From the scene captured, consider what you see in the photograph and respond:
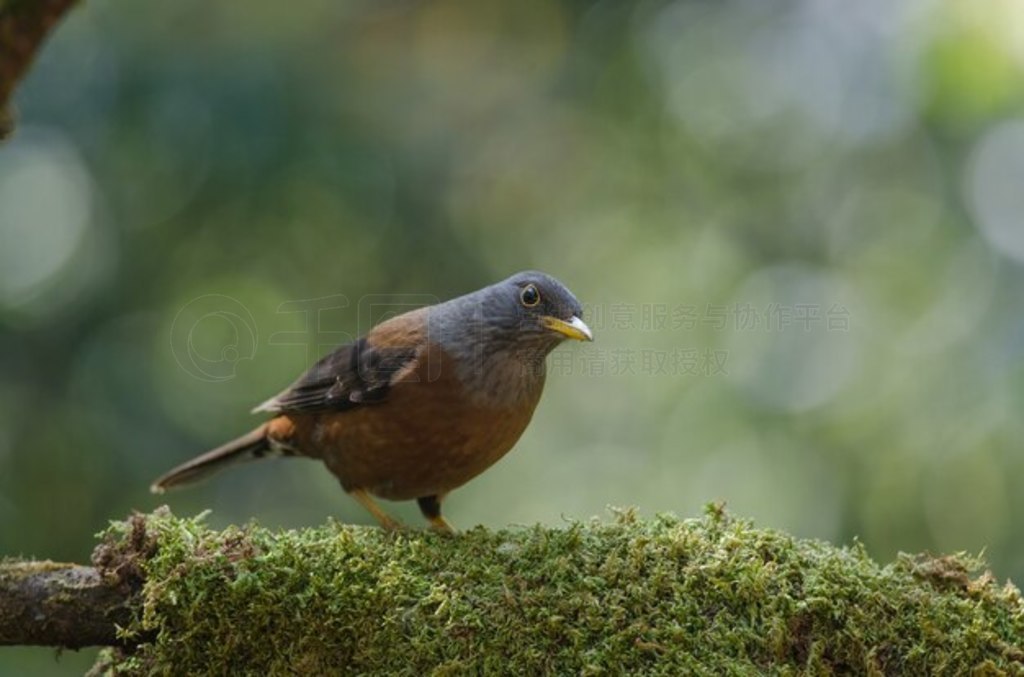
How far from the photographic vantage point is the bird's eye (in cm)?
584

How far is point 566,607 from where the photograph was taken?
12.4 feet

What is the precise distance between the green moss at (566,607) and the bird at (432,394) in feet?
4.10

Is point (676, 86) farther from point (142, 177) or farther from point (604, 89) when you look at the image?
point (142, 177)

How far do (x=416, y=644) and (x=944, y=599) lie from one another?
202cm

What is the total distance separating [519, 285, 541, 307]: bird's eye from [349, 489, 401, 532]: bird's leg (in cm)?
143

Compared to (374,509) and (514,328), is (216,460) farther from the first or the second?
→ (514,328)

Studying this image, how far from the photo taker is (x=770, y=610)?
3.73m

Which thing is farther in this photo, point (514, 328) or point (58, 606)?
point (514, 328)

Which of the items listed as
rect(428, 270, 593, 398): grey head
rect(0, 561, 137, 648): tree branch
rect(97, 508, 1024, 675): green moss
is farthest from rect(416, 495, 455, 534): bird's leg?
rect(0, 561, 137, 648): tree branch

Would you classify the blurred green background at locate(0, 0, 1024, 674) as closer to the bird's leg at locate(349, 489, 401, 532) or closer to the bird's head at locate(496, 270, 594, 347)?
the bird's leg at locate(349, 489, 401, 532)

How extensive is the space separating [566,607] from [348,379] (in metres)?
2.57

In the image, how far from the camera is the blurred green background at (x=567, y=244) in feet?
26.0

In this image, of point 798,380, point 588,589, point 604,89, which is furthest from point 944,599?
point 604,89

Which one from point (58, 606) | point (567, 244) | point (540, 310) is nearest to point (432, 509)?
point (540, 310)
